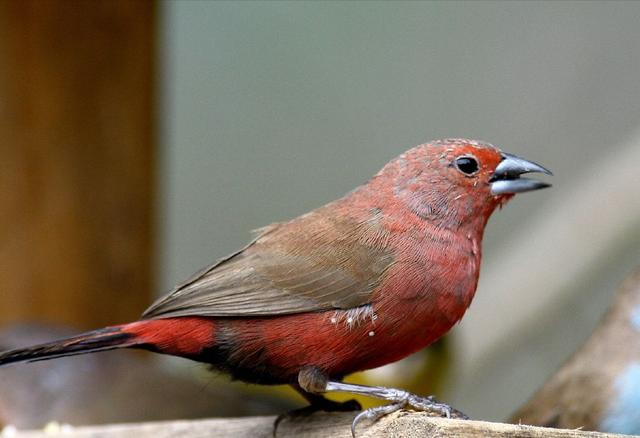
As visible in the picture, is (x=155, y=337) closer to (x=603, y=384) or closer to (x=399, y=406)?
(x=399, y=406)

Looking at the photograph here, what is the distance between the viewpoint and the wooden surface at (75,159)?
4.81 metres

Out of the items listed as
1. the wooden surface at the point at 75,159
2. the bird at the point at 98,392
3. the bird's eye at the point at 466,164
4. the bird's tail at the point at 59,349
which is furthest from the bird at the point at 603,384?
the wooden surface at the point at 75,159

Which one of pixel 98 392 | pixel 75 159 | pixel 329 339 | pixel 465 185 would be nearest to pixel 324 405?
pixel 329 339

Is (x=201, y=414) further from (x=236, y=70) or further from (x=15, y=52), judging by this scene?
(x=236, y=70)

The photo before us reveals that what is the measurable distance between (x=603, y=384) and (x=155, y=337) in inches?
52.6

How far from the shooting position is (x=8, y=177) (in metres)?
4.80

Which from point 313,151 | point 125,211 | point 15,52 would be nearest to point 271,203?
point 313,151

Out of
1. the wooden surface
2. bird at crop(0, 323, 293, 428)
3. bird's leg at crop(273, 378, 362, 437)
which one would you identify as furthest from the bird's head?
the wooden surface

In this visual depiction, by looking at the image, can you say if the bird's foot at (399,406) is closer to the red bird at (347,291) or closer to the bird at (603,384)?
the red bird at (347,291)

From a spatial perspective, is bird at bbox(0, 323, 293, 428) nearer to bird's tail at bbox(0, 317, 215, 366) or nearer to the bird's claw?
bird's tail at bbox(0, 317, 215, 366)

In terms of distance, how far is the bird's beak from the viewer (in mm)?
2650

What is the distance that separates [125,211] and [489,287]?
234cm

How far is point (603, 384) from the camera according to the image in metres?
2.86

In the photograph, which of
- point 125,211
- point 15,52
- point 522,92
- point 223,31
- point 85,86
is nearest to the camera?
point 15,52
